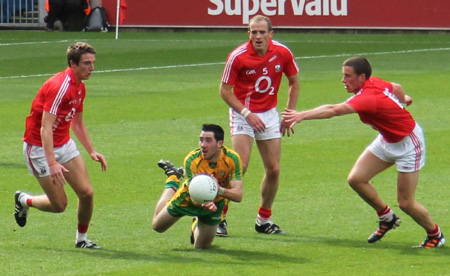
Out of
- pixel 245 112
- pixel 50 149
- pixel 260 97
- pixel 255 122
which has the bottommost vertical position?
pixel 50 149

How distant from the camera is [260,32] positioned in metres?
11.8

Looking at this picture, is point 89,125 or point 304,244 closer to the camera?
point 304,244

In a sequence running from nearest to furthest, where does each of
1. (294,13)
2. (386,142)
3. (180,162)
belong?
(386,142), (180,162), (294,13)

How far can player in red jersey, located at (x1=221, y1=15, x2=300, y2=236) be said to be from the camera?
38.7ft

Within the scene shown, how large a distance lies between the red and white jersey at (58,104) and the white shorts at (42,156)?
0.05 meters

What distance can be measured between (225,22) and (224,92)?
2447cm

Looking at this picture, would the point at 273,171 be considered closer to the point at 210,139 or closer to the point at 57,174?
the point at 210,139

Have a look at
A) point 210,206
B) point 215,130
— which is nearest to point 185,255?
point 210,206

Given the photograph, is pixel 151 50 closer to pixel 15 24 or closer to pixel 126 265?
pixel 15 24

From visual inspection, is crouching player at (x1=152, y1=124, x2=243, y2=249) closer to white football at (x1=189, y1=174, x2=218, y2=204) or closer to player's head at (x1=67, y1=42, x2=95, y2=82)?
white football at (x1=189, y1=174, x2=218, y2=204)

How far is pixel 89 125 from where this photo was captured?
19.2 meters

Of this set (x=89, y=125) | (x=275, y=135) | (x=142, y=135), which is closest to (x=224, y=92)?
(x=275, y=135)

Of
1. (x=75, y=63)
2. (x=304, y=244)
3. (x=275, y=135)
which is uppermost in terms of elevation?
(x=75, y=63)

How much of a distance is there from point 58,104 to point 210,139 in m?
1.48
